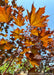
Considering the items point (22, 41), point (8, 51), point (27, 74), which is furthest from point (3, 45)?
point (27, 74)

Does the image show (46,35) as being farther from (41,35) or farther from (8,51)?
(8,51)

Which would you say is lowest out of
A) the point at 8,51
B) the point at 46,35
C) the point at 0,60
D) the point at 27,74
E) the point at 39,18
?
the point at 27,74

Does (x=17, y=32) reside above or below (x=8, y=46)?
above

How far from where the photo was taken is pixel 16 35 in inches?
33.4

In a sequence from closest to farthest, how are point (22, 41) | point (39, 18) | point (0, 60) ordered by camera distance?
point (39, 18)
point (22, 41)
point (0, 60)

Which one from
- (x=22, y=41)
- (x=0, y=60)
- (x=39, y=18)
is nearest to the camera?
(x=39, y=18)

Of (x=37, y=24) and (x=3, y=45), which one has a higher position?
(x=37, y=24)

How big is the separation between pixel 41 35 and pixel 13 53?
35 centimetres

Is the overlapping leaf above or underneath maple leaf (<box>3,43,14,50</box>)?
above

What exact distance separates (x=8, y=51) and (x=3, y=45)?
9 cm

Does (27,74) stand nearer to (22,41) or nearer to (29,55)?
(29,55)

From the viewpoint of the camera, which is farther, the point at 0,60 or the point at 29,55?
the point at 0,60

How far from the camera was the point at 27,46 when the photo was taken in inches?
34.7

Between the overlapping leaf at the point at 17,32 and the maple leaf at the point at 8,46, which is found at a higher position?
the overlapping leaf at the point at 17,32
